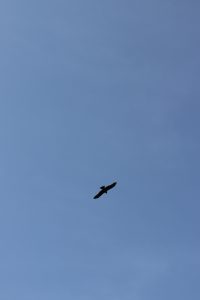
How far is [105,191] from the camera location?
84812 mm
